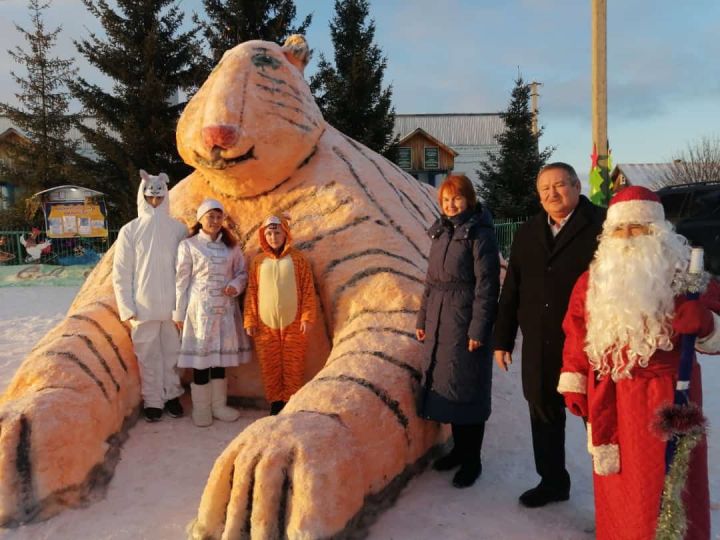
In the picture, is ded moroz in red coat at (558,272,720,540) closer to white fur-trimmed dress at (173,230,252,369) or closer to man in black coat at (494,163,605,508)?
man in black coat at (494,163,605,508)

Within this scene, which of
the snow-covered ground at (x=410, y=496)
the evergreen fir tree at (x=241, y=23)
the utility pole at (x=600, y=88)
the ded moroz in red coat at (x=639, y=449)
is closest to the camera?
the ded moroz in red coat at (x=639, y=449)

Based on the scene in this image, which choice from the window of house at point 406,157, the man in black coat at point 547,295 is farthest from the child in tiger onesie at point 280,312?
the window of house at point 406,157

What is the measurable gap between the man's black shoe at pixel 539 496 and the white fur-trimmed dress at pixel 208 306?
5.63ft

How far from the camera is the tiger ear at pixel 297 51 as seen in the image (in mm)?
4375

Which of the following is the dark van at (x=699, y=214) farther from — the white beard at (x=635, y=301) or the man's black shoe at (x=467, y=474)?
the white beard at (x=635, y=301)

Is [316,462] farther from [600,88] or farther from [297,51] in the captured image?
[600,88]

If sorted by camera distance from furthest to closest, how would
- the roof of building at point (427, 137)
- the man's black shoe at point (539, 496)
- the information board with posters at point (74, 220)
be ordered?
1. the roof of building at point (427, 137)
2. the information board with posters at point (74, 220)
3. the man's black shoe at point (539, 496)

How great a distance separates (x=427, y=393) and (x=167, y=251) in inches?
71.1

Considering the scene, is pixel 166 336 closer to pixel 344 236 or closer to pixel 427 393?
pixel 344 236

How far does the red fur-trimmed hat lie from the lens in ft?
7.02

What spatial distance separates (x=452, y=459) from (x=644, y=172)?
26512 mm

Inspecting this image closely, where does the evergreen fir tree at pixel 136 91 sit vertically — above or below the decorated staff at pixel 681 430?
above

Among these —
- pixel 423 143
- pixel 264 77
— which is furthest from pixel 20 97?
pixel 264 77

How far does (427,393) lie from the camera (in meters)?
2.80
